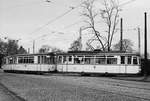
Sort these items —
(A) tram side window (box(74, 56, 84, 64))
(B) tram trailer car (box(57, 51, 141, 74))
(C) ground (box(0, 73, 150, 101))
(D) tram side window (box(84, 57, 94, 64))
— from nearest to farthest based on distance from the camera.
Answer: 1. (C) ground (box(0, 73, 150, 101))
2. (B) tram trailer car (box(57, 51, 141, 74))
3. (D) tram side window (box(84, 57, 94, 64))
4. (A) tram side window (box(74, 56, 84, 64))

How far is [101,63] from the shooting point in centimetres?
3400

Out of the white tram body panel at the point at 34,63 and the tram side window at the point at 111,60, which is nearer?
the tram side window at the point at 111,60

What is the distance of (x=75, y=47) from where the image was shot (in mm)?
82375

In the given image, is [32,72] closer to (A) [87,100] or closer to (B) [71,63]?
(B) [71,63]

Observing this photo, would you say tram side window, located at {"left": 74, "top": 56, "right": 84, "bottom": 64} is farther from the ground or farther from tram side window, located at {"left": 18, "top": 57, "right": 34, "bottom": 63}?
the ground

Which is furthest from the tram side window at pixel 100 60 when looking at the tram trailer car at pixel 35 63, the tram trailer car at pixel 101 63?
the tram trailer car at pixel 35 63

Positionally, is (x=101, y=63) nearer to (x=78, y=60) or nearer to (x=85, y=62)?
(x=85, y=62)

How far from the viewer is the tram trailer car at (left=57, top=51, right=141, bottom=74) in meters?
33.4

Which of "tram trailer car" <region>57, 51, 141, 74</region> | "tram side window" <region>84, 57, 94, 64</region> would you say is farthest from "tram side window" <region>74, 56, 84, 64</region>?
"tram side window" <region>84, 57, 94, 64</region>

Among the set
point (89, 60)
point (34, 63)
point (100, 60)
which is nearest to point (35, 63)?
point (34, 63)

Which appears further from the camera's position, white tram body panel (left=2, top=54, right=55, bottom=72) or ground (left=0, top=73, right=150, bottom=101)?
white tram body panel (left=2, top=54, right=55, bottom=72)

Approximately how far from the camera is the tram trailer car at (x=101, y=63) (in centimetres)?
3344

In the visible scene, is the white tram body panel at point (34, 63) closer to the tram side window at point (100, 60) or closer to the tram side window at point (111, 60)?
the tram side window at point (100, 60)

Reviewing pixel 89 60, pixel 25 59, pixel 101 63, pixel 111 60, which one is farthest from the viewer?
pixel 25 59
